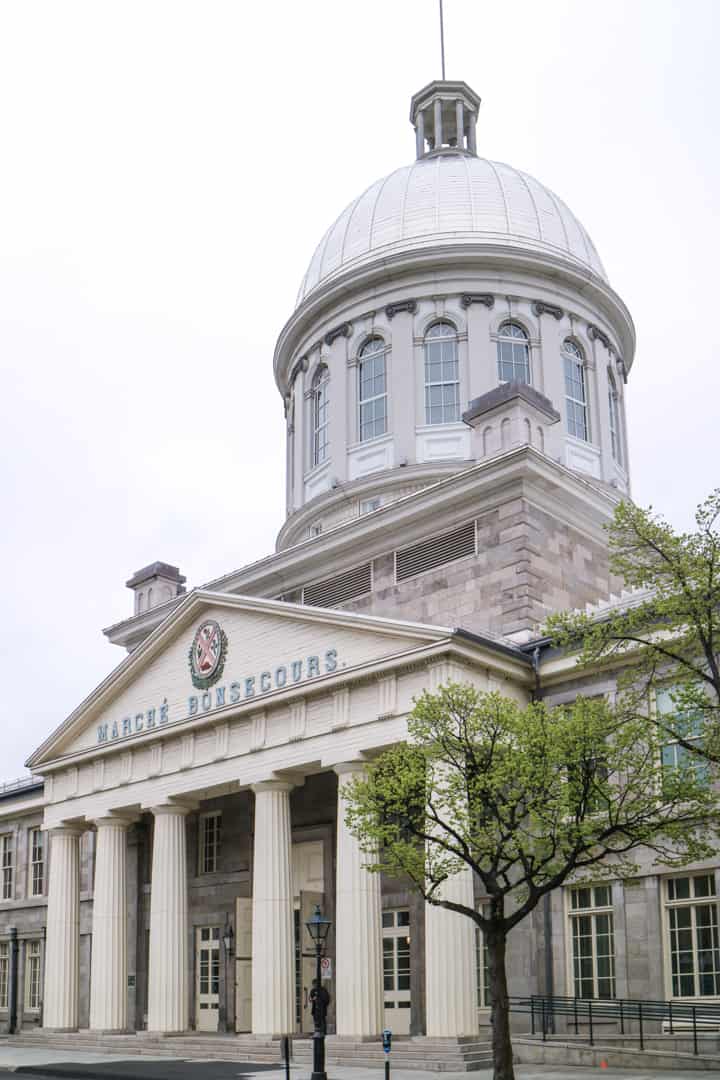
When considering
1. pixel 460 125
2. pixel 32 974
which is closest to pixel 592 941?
pixel 32 974

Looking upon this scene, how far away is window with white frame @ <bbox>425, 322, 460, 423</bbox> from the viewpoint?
46.6 metres

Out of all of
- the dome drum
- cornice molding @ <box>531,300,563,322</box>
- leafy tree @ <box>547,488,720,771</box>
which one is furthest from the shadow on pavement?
cornice molding @ <box>531,300,563,322</box>

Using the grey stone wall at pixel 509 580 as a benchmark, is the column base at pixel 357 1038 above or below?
below

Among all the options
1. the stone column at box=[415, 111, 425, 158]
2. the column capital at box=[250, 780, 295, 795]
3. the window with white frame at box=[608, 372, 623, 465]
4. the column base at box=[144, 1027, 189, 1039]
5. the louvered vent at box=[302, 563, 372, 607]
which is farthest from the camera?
the stone column at box=[415, 111, 425, 158]

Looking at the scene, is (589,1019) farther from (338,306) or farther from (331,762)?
(338,306)

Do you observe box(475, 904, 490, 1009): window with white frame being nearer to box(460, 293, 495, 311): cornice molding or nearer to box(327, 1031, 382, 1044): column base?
box(327, 1031, 382, 1044): column base

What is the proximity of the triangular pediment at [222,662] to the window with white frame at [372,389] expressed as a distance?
13067 mm

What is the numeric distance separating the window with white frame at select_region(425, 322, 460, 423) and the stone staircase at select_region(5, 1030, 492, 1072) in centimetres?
2166

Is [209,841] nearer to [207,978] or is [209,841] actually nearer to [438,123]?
[207,978]

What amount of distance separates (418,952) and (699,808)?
11896 mm

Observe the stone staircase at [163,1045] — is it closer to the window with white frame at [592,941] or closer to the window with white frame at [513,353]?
the window with white frame at [592,941]

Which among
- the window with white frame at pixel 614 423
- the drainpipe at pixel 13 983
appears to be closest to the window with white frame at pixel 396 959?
the drainpipe at pixel 13 983

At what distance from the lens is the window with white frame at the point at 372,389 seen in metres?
47.8

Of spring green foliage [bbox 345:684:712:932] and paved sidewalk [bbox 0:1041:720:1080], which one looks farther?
paved sidewalk [bbox 0:1041:720:1080]
